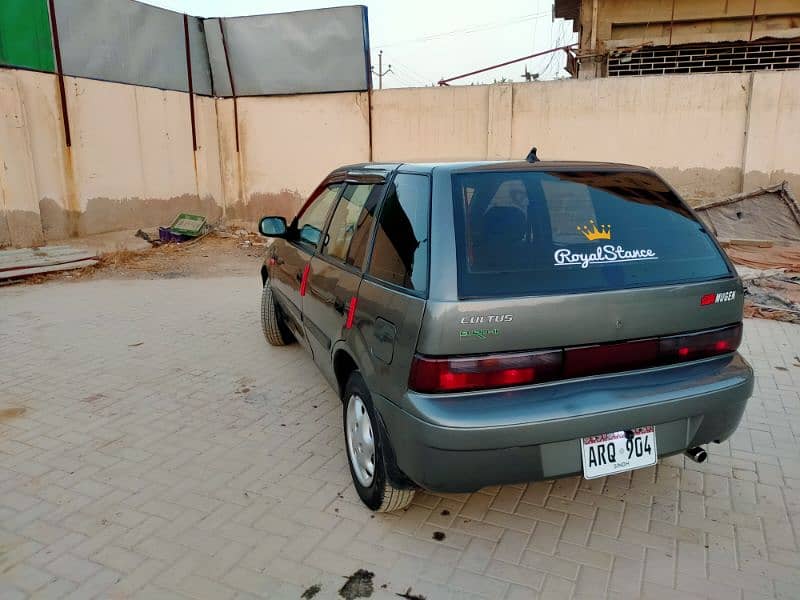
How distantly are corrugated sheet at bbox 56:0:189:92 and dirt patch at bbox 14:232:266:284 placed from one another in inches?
115

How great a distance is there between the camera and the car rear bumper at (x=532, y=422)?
2225 mm

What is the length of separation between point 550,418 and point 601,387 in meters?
0.29

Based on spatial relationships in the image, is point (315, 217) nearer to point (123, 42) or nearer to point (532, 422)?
point (532, 422)

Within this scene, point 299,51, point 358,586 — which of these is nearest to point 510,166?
point 358,586

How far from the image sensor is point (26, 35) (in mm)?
8633

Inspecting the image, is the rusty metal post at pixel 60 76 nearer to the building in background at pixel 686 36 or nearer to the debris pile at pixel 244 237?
the debris pile at pixel 244 237

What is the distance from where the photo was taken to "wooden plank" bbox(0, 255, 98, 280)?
7.98 meters

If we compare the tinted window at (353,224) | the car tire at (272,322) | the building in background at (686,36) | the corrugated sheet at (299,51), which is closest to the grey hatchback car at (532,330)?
the tinted window at (353,224)

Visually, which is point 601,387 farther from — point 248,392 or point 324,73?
point 324,73

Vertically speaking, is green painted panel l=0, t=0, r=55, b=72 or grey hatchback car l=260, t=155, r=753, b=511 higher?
green painted panel l=0, t=0, r=55, b=72

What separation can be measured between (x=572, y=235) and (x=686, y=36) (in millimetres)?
13955

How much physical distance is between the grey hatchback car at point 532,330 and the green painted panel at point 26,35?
27.4ft

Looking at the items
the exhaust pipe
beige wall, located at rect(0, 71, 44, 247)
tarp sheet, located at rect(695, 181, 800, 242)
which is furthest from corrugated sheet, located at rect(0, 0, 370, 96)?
the exhaust pipe

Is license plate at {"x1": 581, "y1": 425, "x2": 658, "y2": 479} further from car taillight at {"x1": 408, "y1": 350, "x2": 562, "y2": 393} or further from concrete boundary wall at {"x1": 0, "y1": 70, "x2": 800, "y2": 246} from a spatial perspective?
concrete boundary wall at {"x1": 0, "y1": 70, "x2": 800, "y2": 246}
